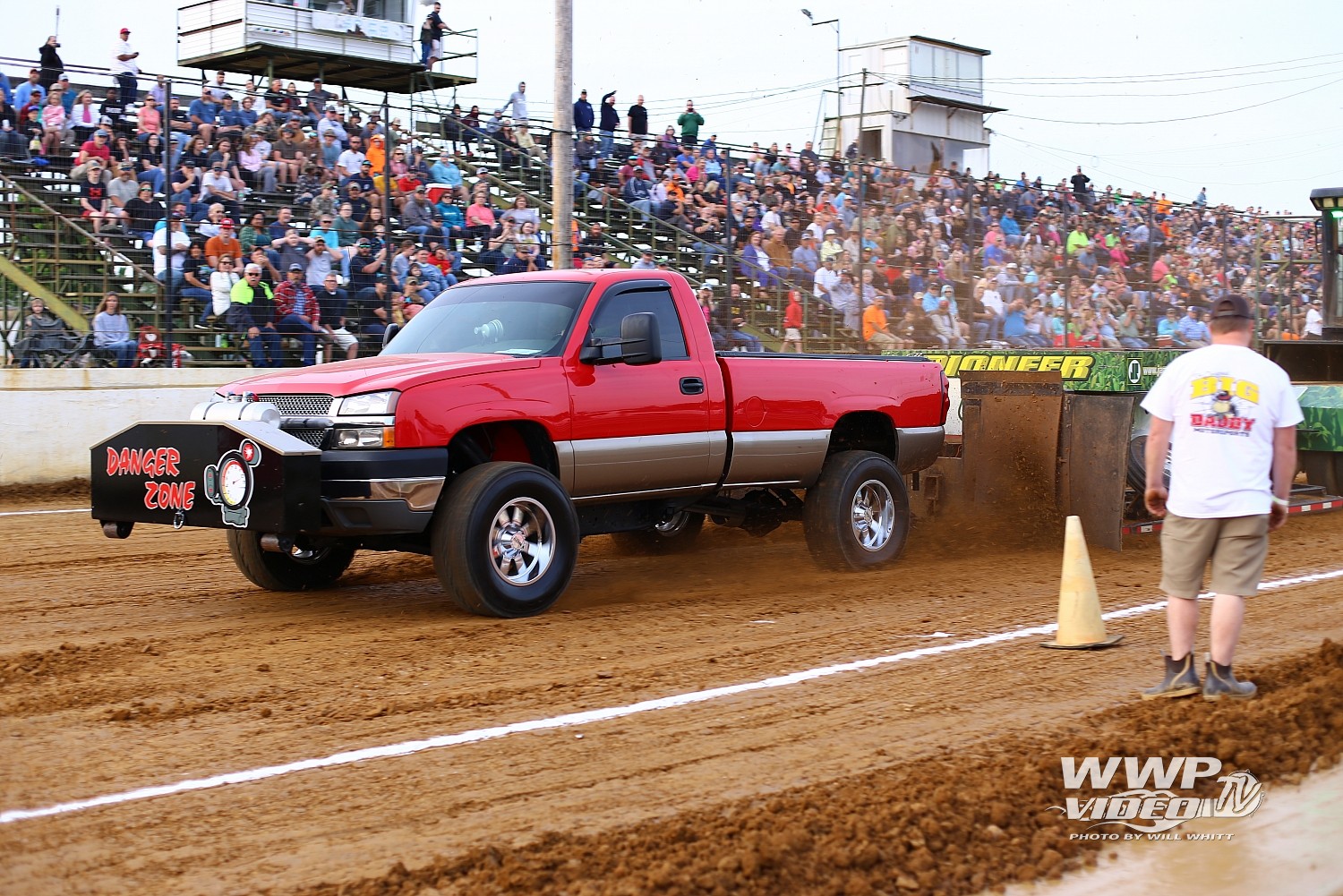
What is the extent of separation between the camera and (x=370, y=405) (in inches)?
290

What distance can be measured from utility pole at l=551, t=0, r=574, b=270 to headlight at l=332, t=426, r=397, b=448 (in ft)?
27.0

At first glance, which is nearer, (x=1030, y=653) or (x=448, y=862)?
(x=448, y=862)

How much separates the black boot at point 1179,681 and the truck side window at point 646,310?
3830 millimetres

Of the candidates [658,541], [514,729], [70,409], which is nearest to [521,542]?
[514,729]

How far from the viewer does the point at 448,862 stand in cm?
404

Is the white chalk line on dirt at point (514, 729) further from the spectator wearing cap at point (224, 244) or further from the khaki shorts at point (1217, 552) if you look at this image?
the spectator wearing cap at point (224, 244)

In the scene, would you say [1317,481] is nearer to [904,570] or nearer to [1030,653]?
[904,570]

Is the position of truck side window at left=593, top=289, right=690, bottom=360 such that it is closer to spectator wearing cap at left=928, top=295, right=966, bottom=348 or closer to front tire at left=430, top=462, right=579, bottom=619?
front tire at left=430, top=462, right=579, bottom=619

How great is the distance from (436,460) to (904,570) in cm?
389

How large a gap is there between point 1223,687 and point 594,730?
270cm

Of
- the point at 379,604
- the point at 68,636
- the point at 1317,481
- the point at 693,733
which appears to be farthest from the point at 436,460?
the point at 1317,481

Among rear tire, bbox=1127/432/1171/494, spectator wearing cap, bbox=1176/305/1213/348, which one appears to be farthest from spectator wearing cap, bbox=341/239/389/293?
spectator wearing cap, bbox=1176/305/1213/348

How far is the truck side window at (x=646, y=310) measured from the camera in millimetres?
8485

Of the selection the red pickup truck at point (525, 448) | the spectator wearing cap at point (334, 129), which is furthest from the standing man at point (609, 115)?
the red pickup truck at point (525, 448)
